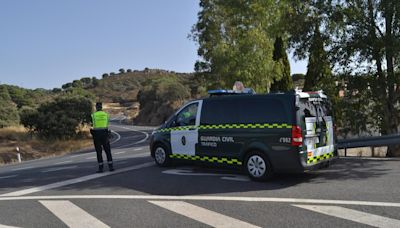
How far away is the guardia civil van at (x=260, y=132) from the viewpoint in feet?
28.7

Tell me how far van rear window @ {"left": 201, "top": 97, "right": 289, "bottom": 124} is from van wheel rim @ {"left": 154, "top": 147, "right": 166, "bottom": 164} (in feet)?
5.99

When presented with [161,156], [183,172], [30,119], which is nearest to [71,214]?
[183,172]

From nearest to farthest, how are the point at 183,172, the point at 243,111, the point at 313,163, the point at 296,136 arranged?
the point at 296,136
the point at 313,163
the point at 243,111
the point at 183,172

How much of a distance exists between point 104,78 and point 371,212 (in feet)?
523

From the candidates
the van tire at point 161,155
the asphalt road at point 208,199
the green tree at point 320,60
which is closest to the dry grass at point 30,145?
the van tire at point 161,155

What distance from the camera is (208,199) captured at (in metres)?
7.79

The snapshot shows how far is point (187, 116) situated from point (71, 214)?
4482 millimetres

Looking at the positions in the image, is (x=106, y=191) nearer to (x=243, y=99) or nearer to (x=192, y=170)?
(x=192, y=170)

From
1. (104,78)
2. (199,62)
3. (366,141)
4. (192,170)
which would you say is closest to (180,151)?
(192,170)

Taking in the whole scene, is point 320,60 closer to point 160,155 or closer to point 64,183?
point 160,155

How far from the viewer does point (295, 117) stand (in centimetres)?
868

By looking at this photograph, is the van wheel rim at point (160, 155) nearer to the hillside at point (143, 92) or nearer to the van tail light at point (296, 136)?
the van tail light at point (296, 136)

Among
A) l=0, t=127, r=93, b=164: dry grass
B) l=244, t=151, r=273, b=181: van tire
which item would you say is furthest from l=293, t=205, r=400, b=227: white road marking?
l=0, t=127, r=93, b=164: dry grass

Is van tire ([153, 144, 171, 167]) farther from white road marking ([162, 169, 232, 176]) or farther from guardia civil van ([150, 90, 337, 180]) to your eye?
guardia civil van ([150, 90, 337, 180])
